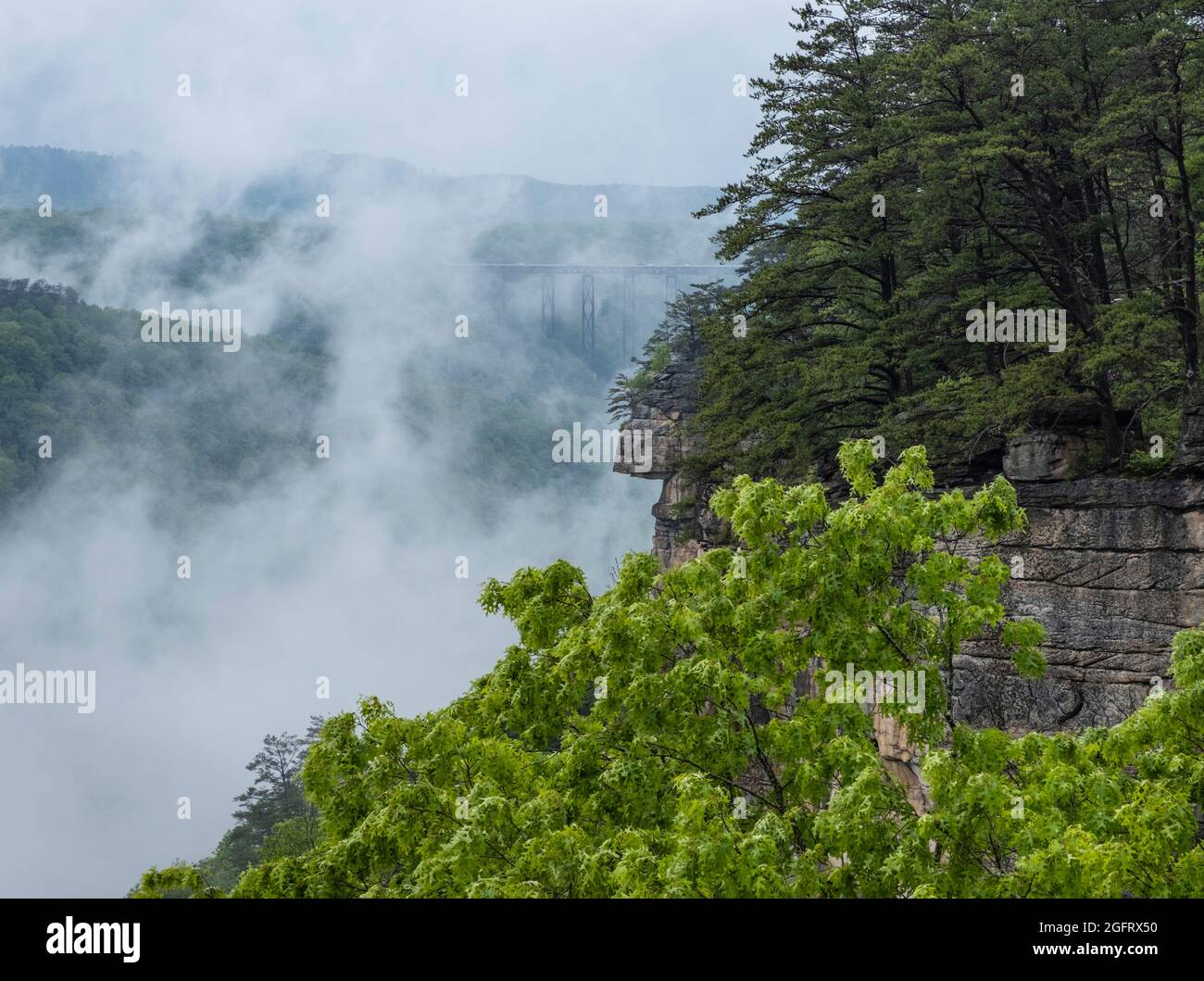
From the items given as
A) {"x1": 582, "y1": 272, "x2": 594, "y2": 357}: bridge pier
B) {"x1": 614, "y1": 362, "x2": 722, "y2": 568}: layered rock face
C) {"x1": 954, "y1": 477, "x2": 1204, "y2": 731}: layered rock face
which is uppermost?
{"x1": 582, "y1": 272, "x2": 594, "y2": 357}: bridge pier

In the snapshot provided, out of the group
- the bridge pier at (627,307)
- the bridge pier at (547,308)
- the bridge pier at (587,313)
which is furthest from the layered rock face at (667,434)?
the bridge pier at (627,307)

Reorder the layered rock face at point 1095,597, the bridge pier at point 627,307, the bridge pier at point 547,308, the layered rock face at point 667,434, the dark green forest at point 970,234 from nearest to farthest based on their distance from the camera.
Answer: the layered rock face at point 1095,597, the dark green forest at point 970,234, the layered rock face at point 667,434, the bridge pier at point 547,308, the bridge pier at point 627,307

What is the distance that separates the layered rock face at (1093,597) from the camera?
20.2 m

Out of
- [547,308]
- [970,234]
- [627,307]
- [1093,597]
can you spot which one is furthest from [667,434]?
→ [627,307]

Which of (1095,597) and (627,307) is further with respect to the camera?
(627,307)

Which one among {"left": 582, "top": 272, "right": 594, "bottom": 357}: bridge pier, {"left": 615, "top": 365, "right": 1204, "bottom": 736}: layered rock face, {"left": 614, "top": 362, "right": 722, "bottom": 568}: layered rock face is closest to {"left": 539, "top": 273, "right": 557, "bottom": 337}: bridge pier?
{"left": 582, "top": 272, "right": 594, "bottom": 357}: bridge pier

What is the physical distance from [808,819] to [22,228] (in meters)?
194

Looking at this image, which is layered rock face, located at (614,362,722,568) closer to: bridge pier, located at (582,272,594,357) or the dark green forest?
the dark green forest

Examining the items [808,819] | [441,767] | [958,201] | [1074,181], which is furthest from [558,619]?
[1074,181]

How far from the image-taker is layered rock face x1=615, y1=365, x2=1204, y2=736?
2019 centimetres

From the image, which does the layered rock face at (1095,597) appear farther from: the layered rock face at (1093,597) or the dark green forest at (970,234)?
the dark green forest at (970,234)

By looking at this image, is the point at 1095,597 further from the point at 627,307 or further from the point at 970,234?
the point at 627,307

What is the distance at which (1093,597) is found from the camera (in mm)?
21047
